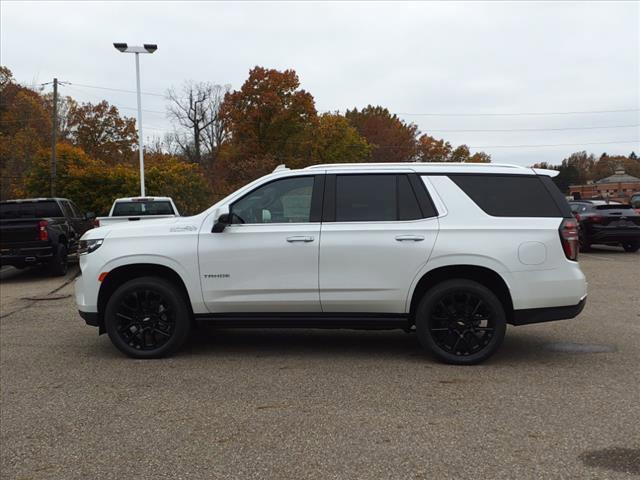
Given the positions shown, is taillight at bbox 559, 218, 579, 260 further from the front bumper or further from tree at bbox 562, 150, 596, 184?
tree at bbox 562, 150, 596, 184

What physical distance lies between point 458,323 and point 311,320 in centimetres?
141

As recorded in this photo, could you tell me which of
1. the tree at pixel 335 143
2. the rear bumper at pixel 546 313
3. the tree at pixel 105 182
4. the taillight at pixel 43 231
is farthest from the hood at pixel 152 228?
the tree at pixel 335 143

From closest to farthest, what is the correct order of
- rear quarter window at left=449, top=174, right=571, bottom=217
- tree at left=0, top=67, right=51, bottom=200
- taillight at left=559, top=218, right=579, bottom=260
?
taillight at left=559, top=218, right=579, bottom=260 → rear quarter window at left=449, top=174, right=571, bottom=217 → tree at left=0, top=67, right=51, bottom=200

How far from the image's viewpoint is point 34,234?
1240cm

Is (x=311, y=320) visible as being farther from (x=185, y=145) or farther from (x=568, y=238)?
(x=185, y=145)

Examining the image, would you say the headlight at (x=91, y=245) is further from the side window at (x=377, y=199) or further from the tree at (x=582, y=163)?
the tree at (x=582, y=163)

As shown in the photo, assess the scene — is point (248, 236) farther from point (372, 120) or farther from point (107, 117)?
point (372, 120)

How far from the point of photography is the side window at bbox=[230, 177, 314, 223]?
18.4ft

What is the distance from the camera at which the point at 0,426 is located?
410 cm

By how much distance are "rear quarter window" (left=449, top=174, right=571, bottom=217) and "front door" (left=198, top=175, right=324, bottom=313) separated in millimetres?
1506

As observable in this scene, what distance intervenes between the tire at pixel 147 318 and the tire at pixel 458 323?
237 cm

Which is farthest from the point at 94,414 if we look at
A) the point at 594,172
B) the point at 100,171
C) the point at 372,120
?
the point at 594,172

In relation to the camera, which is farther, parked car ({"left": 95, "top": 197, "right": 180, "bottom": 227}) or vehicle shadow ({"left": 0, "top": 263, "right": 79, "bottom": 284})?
parked car ({"left": 95, "top": 197, "right": 180, "bottom": 227})

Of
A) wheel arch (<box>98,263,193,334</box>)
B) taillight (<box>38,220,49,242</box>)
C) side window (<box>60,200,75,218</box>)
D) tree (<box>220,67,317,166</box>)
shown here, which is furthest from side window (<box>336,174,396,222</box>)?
tree (<box>220,67,317,166</box>)
